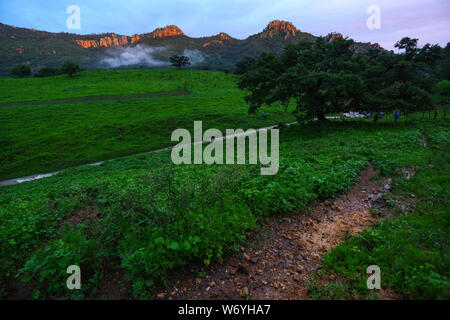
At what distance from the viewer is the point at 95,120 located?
109 feet

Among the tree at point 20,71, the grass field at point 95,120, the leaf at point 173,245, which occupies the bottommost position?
the leaf at point 173,245

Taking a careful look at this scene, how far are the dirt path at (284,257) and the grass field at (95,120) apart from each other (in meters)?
21.9

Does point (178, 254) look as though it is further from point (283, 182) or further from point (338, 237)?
point (283, 182)

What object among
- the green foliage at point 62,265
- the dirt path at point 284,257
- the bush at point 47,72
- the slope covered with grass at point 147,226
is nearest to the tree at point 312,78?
the slope covered with grass at point 147,226

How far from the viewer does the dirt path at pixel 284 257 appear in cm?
396

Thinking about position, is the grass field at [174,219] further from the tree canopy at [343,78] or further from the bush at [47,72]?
the bush at [47,72]

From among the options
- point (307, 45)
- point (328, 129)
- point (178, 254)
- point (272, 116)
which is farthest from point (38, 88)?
point (178, 254)

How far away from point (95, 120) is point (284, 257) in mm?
36277

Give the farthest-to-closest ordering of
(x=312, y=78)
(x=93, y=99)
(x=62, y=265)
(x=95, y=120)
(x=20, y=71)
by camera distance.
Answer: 1. (x=20, y=71)
2. (x=93, y=99)
3. (x=95, y=120)
4. (x=312, y=78)
5. (x=62, y=265)

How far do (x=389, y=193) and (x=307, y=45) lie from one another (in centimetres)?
2150

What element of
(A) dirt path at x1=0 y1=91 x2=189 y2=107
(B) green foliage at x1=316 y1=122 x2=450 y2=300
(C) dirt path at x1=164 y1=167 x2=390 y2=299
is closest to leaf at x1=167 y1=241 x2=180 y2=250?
(C) dirt path at x1=164 y1=167 x2=390 y2=299

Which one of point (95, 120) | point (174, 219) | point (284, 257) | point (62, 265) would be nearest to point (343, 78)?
point (284, 257)

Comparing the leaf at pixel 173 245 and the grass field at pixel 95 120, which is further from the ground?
the grass field at pixel 95 120

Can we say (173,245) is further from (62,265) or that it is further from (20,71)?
(20,71)
